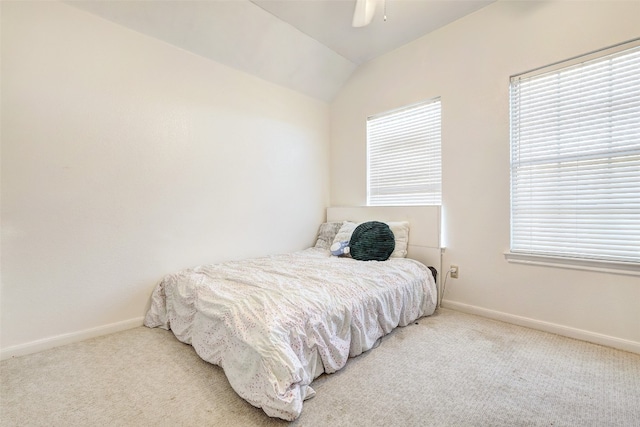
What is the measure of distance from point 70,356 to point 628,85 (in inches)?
162

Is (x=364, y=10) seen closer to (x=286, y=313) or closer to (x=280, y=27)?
(x=280, y=27)

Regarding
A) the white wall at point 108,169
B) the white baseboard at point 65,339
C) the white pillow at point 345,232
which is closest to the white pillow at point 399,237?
the white pillow at point 345,232

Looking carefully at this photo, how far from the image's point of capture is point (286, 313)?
4.83 ft

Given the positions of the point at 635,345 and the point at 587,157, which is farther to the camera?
the point at 587,157

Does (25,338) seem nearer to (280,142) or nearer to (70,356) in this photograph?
(70,356)

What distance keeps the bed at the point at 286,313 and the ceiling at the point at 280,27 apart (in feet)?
6.66

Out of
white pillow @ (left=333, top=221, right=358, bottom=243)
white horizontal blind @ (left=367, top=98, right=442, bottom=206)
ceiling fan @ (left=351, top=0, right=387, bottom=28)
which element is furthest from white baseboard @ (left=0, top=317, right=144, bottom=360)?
ceiling fan @ (left=351, top=0, right=387, bottom=28)

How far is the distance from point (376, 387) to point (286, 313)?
623 mm

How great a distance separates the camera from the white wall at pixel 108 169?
1.84m

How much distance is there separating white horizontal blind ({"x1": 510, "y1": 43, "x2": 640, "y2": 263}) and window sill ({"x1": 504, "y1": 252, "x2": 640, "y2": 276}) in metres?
0.03

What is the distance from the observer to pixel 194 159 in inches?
102

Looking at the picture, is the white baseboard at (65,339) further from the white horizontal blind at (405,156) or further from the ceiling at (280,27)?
the white horizontal blind at (405,156)

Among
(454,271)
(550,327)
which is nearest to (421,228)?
(454,271)

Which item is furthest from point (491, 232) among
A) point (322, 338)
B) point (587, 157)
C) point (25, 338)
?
point (25, 338)
